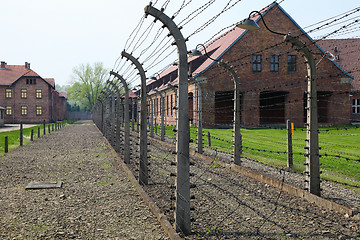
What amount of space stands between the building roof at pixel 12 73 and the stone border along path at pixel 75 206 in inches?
2068

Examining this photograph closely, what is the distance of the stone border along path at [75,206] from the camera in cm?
506

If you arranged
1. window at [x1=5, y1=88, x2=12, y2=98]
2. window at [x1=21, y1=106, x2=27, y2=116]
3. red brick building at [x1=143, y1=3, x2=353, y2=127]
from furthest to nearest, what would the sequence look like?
window at [x1=21, y1=106, x2=27, y2=116] → window at [x1=5, y1=88, x2=12, y2=98] → red brick building at [x1=143, y1=3, x2=353, y2=127]

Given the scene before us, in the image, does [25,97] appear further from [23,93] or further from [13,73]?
[13,73]

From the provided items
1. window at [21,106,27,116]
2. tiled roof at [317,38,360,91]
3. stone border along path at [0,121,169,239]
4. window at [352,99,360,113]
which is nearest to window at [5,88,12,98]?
window at [21,106,27,116]

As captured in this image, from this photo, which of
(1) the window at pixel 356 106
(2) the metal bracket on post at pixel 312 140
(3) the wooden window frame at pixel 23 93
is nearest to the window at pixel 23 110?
(3) the wooden window frame at pixel 23 93

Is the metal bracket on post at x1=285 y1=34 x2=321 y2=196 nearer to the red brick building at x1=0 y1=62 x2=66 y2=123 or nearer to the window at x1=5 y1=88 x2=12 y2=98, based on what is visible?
the red brick building at x1=0 y1=62 x2=66 y2=123

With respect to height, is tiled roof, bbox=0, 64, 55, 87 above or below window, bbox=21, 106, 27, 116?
above

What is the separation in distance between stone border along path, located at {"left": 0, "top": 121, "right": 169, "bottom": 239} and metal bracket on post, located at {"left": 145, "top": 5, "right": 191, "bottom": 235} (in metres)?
0.36

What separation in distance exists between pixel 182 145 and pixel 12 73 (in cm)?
6443

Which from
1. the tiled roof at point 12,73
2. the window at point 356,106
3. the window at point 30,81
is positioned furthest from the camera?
the window at point 30,81

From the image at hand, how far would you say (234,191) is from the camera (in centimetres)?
728

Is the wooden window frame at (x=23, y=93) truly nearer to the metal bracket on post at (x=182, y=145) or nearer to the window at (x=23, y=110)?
the window at (x=23, y=110)

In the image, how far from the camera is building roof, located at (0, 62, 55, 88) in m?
58.3

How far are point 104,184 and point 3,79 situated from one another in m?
57.9
